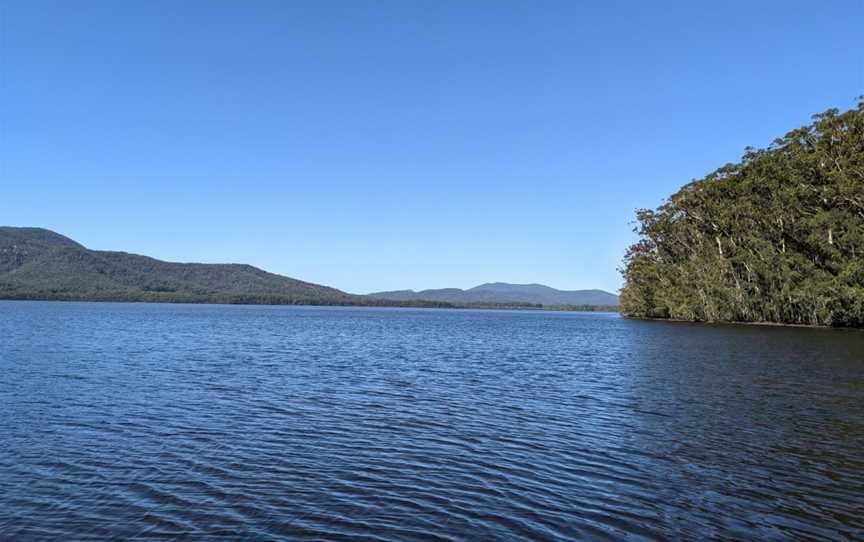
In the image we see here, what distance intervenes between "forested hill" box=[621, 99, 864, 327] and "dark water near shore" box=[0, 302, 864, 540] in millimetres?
45396

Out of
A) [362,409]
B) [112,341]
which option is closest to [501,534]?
[362,409]

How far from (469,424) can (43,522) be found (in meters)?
10.7

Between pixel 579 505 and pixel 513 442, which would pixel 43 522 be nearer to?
pixel 579 505

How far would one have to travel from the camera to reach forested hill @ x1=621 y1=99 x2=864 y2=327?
64.1m

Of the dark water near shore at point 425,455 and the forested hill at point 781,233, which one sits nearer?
the dark water near shore at point 425,455

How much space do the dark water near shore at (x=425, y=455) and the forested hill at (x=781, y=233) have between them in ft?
149

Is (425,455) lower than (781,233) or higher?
lower

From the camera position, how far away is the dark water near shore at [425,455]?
29.6ft

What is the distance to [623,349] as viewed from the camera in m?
44.6

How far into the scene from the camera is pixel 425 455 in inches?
517

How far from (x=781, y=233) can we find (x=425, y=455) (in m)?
→ 79.2

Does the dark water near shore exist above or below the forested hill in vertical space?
below

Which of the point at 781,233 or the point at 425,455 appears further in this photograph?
the point at 781,233

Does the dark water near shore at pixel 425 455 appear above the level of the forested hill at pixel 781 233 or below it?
below
